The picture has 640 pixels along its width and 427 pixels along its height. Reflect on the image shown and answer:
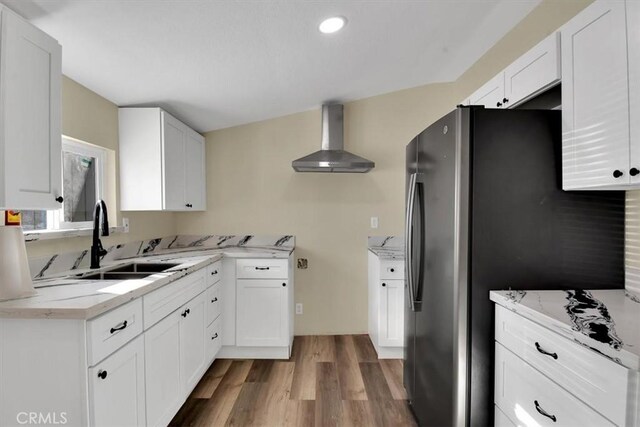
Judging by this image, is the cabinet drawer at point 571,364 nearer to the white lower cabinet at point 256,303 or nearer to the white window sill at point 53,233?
the white lower cabinet at point 256,303

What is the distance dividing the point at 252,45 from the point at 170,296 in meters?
1.55

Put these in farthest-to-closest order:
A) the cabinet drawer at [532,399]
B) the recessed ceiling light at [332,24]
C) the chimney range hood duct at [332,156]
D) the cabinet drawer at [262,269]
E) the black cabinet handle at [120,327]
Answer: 1. the chimney range hood duct at [332,156]
2. the cabinet drawer at [262,269]
3. the recessed ceiling light at [332,24]
4. the black cabinet handle at [120,327]
5. the cabinet drawer at [532,399]

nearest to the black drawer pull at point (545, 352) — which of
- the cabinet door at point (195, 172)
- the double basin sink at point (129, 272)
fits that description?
the double basin sink at point (129, 272)

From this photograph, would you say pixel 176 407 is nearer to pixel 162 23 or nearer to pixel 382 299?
pixel 382 299

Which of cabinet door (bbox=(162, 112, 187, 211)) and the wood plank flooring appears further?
cabinet door (bbox=(162, 112, 187, 211))

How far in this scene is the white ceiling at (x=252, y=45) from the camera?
147 centimetres

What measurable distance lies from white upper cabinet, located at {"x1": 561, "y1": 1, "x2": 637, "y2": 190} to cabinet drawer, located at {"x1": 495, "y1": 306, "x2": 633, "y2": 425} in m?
0.59

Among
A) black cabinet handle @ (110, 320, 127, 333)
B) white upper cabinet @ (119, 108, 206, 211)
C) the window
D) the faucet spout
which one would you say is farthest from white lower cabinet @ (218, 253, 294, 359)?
black cabinet handle @ (110, 320, 127, 333)

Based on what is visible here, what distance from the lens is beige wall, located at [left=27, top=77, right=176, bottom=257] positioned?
1.88 m

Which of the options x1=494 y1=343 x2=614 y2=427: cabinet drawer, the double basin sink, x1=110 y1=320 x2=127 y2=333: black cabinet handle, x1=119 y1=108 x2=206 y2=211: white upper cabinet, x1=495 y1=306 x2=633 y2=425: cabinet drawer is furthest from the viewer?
x1=119 y1=108 x2=206 y2=211: white upper cabinet

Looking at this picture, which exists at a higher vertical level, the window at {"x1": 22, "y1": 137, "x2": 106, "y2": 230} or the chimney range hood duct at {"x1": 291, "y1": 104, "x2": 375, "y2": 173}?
the chimney range hood duct at {"x1": 291, "y1": 104, "x2": 375, "y2": 173}

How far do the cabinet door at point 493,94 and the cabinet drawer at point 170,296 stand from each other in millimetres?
2194

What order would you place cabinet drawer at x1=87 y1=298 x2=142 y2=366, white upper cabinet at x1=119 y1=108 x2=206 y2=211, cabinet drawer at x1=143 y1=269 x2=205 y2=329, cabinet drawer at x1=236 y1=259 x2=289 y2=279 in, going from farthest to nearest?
cabinet drawer at x1=236 y1=259 x2=289 y2=279 < white upper cabinet at x1=119 y1=108 x2=206 y2=211 < cabinet drawer at x1=143 y1=269 x2=205 y2=329 < cabinet drawer at x1=87 y1=298 x2=142 y2=366

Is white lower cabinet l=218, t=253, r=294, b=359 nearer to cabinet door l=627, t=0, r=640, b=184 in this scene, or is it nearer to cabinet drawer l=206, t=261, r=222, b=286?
cabinet drawer l=206, t=261, r=222, b=286
